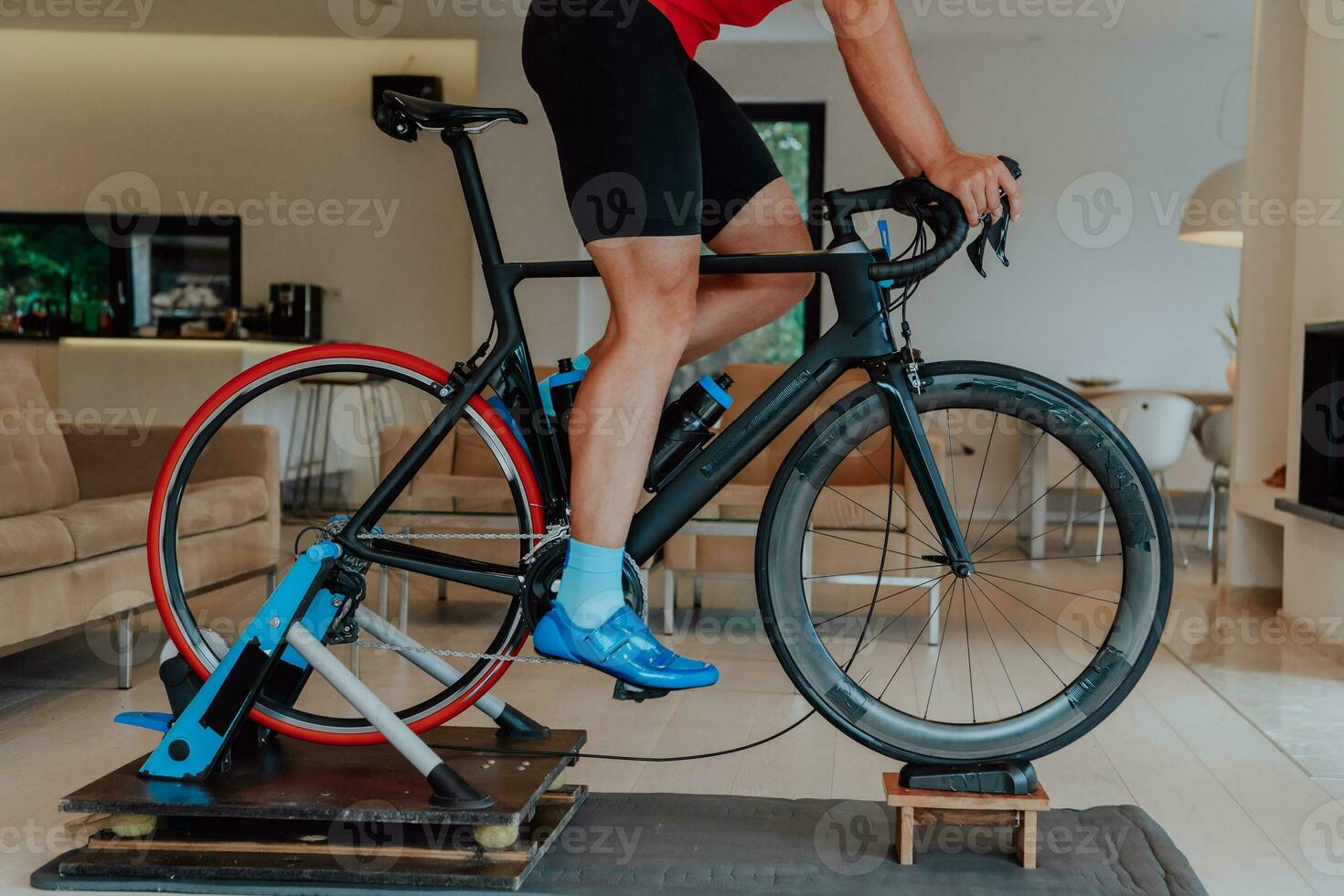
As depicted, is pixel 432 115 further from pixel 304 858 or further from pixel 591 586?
pixel 304 858

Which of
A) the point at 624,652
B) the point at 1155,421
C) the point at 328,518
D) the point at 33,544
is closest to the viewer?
the point at 624,652

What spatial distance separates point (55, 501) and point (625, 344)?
2.11m

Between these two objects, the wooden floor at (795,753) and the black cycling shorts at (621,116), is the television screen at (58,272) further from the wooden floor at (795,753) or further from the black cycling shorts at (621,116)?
the black cycling shorts at (621,116)

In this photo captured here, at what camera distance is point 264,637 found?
5.27ft

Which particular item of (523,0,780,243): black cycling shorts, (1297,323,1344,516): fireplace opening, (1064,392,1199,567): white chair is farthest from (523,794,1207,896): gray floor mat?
(1064,392,1199,567): white chair

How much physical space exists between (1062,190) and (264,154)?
475 centimetres

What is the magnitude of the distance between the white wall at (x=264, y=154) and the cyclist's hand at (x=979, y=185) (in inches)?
246

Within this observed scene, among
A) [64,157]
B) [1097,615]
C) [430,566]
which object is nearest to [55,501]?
[430,566]

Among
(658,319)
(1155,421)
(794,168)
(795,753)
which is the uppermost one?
(794,168)

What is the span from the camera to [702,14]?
5.12 feet

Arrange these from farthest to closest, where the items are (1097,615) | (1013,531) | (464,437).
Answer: (1013,531)
(464,437)
(1097,615)

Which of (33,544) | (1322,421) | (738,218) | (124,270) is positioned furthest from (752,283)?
(124,270)

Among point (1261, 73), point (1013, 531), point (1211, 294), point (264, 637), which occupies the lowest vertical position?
point (1013, 531)

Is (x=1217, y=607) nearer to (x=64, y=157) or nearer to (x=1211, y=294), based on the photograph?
(x=1211, y=294)
